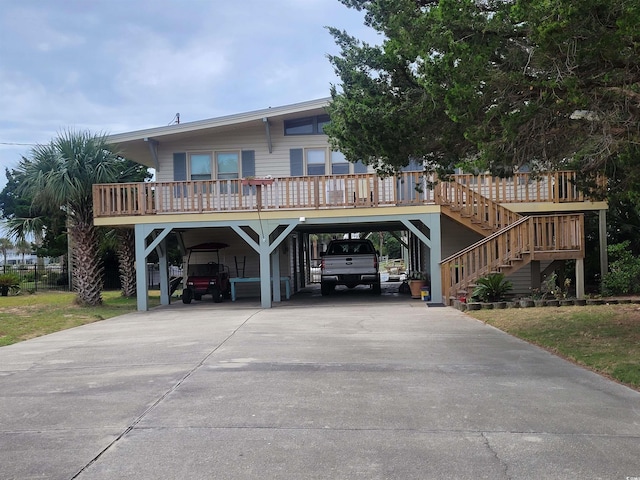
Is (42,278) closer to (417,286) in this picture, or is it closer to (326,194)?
(326,194)

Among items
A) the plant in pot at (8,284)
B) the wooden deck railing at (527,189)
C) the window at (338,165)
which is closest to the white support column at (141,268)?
the window at (338,165)

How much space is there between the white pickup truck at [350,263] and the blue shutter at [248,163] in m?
3.83

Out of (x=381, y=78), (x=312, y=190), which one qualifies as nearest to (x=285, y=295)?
(x=312, y=190)

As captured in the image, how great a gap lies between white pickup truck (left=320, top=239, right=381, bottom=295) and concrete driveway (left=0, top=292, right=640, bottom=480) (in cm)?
940

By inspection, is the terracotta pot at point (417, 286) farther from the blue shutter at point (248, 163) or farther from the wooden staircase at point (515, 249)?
the blue shutter at point (248, 163)

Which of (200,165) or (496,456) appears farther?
(200,165)

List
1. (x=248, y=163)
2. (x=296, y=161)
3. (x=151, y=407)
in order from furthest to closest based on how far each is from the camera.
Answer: (x=248, y=163) < (x=296, y=161) < (x=151, y=407)

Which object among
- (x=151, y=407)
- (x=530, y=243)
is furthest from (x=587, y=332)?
(x=151, y=407)

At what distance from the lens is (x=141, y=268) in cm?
1744

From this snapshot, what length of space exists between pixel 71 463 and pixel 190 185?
45.2 feet

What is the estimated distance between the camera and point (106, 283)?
101 ft

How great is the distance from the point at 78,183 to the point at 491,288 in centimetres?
1232

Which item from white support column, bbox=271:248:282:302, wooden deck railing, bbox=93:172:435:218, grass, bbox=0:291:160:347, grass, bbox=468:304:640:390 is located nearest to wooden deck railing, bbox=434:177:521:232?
wooden deck railing, bbox=93:172:435:218

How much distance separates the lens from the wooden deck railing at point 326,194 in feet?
55.3
